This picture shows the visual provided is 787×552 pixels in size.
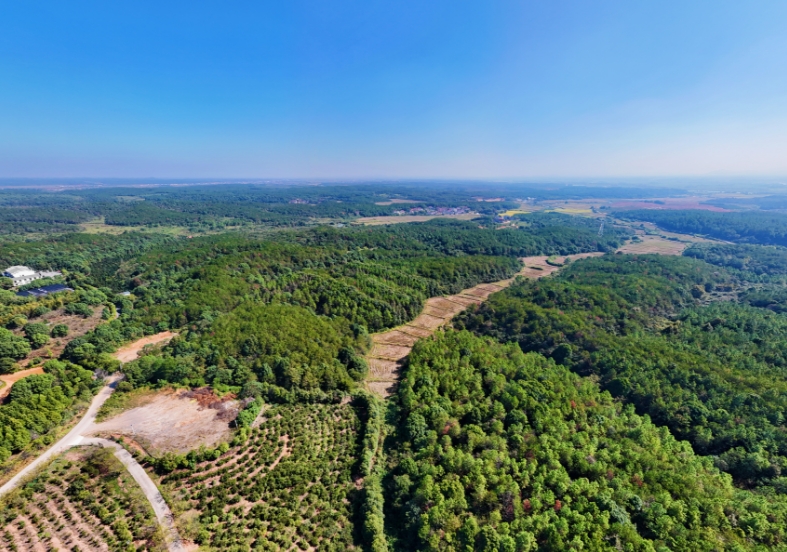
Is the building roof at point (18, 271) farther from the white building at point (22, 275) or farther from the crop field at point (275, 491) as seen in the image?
the crop field at point (275, 491)

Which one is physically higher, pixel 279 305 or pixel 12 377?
pixel 279 305

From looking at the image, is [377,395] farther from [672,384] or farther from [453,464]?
[672,384]

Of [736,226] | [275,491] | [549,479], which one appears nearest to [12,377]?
[275,491]

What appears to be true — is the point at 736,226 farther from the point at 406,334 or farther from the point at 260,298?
the point at 260,298

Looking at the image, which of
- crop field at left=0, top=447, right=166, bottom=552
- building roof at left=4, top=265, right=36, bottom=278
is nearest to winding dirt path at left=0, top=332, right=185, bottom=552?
crop field at left=0, top=447, right=166, bottom=552

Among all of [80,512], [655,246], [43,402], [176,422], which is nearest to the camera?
[80,512]

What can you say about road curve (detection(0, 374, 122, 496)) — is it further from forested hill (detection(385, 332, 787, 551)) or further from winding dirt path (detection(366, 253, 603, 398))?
winding dirt path (detection(366, 253, 603, 398))
